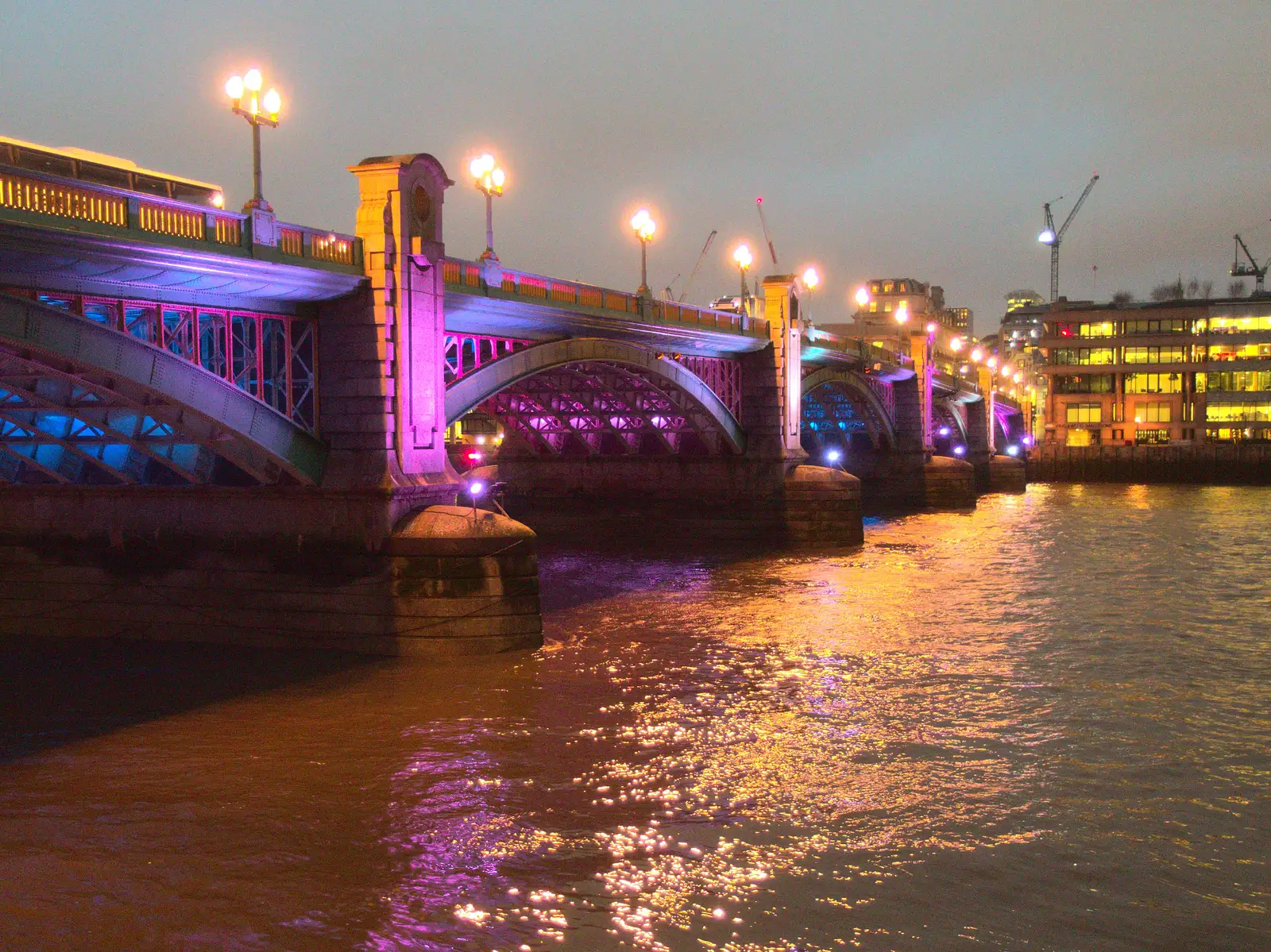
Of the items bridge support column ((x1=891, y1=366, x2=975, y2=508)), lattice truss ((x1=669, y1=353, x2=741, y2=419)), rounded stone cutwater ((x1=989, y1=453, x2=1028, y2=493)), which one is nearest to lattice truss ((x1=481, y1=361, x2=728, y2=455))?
lattice truss ((x1=669, y1=353, x2=741, y2=419))

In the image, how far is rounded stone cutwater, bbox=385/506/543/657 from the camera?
58.8 ft

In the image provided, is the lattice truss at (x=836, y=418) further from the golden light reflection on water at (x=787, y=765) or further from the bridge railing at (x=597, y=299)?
the golden light reflection on water at (x=787, y=765)

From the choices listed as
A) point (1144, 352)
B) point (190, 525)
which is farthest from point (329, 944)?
point (1144, 352)

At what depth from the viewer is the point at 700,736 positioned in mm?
14109

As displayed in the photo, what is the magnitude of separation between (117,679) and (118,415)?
179 inches

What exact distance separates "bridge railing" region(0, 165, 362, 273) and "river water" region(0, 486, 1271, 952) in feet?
20.3

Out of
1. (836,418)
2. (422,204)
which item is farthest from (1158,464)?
(422,204)

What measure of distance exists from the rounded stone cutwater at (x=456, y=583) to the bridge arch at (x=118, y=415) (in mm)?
2234

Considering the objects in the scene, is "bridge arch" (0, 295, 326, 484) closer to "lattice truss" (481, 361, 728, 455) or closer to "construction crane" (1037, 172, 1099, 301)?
"lattice truss" (481, 361, 728, 455)

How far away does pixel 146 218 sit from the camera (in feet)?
48.4

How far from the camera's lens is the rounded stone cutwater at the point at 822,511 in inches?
1446

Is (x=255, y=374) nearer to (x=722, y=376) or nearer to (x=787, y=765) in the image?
(x=787, y=765)

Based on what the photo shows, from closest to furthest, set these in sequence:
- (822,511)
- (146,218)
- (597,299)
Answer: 1. (146,218)
2. (597,299)
3. (822,511)

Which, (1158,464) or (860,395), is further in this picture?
(1158,464)
